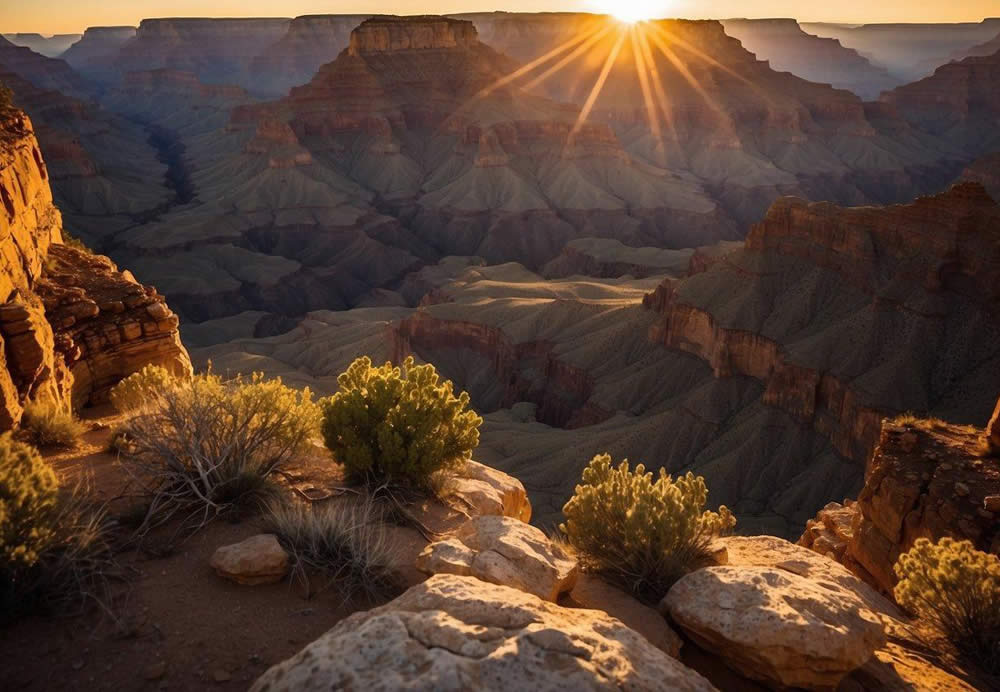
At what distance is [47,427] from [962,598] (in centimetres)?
1753

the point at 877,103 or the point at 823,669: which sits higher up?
the point at 877,103

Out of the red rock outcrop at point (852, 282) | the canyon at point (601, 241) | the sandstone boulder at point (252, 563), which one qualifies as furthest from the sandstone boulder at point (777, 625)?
the red rock outcrop at point (852, 282)

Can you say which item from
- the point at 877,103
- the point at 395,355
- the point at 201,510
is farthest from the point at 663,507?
the point at 877,103

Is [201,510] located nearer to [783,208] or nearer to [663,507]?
[663,507]

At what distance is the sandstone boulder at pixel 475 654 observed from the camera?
21.5 ft

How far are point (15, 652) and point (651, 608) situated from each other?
28.0 feet

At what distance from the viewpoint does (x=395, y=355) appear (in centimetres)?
6044

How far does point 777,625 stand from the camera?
9.38 metres

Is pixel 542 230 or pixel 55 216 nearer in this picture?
pixel 55 216

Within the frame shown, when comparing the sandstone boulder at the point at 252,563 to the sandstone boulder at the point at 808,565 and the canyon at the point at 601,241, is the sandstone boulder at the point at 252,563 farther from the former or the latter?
the canyon at the point at 601,241

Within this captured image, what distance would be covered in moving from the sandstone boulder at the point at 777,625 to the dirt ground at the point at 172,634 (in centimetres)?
491

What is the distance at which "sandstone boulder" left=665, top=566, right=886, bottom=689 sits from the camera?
9.22 meters

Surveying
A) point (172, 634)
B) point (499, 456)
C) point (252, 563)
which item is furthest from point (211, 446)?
point (499, 456)

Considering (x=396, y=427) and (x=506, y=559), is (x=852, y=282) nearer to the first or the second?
(x=396, y=427)
